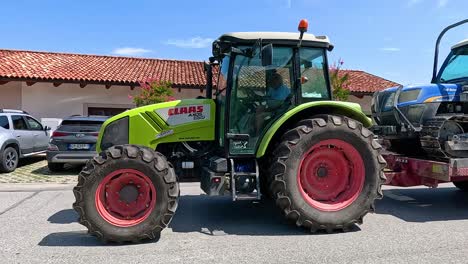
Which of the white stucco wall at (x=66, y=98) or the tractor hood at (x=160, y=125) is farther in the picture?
the white stucco wall at (x=66, y=98)

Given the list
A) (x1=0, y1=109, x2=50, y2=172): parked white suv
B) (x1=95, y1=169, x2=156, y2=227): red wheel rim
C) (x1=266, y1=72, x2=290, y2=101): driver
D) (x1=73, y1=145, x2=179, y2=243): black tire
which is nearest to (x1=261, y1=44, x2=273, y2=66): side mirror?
(x1=266, y1=72, x2=290, y2=101): driver

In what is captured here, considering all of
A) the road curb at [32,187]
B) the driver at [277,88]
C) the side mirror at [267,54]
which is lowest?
the road curb at [32,187]

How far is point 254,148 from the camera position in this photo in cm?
509

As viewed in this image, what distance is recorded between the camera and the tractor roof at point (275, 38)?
5.00 m

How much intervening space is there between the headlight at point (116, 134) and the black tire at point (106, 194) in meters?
0.69

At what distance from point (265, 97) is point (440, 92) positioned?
2.91 m

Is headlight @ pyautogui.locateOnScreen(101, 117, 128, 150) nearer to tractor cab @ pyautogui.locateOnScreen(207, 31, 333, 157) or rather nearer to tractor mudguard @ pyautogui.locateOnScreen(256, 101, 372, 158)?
tractor cab @ pyautogui.locateOnScreen(207, 31, 333, 157)

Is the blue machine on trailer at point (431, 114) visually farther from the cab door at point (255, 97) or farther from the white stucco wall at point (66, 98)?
the white stucco wall at point (66, 98)

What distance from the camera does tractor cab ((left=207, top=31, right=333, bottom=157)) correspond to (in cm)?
505

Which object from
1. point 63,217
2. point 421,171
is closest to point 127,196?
point 63,217

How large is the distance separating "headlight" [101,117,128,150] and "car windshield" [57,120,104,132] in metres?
5.36

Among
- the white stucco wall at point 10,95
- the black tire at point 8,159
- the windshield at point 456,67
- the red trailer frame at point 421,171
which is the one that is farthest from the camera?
the white stucco wall at point 10,95

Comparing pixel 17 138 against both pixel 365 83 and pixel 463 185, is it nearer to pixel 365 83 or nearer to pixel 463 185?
pixel 463 185

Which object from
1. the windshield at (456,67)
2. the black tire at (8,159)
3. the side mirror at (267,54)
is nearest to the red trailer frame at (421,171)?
the windshield at (456,67)
